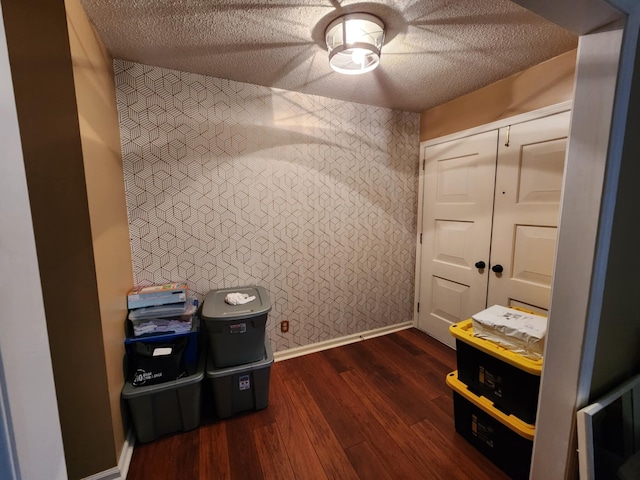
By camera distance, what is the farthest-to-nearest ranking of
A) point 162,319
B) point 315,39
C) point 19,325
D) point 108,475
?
point 162,319
point 315,39
point 108,475
point 19,325

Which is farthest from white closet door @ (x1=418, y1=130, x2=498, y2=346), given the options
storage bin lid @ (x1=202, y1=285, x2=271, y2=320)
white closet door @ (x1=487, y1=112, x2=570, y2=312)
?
storage bin lid @ (x1=202, y1=285, x2=271, y2=320)

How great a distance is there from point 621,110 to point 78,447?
2.53m

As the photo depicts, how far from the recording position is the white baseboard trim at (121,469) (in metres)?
1.28

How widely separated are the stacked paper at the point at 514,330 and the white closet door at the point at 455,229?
31.2 inches

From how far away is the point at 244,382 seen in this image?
171 cm

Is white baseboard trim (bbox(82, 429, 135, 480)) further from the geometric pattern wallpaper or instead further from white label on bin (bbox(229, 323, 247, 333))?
the geometric pattern wallpaper

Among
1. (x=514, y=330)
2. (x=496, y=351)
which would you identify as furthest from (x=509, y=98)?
(x=496, y=351)

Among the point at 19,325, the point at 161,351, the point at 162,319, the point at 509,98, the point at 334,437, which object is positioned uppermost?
the point at 509,98

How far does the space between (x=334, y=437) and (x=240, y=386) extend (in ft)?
2.09

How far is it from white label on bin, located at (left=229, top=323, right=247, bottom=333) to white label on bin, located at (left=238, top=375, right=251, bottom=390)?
31 centimetres

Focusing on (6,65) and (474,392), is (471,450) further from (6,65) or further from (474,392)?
(6,65)

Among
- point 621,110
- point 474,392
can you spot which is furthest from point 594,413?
point 621,110

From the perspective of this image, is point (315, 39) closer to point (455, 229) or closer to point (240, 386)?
point (455, 229)

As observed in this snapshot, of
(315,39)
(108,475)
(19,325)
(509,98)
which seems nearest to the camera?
(19,325)
